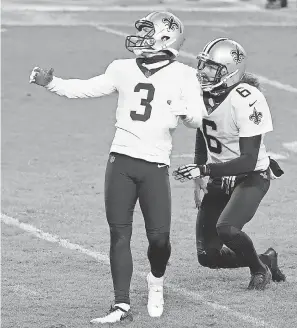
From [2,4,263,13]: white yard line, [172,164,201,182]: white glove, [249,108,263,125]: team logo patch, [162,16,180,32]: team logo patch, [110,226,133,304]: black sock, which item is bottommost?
[2,4,263,13]: white yard line

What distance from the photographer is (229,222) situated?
7.44 metres

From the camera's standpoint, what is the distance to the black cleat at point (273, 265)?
783 centimetres

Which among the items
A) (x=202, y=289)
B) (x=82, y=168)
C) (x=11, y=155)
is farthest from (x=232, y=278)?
(x=11, y=155)

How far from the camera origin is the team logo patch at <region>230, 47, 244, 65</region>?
7.46 metres

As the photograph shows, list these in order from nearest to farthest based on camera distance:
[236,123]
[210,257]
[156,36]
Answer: [156,36] → [236,123] → [210,257]

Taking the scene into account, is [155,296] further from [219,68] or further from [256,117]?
[219,68]

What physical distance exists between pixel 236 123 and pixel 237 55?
454mm

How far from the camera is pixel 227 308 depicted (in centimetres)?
727

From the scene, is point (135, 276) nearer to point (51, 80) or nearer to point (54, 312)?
point (54, 312)

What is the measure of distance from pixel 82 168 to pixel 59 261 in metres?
3.42

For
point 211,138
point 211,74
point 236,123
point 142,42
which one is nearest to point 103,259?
point 211,138

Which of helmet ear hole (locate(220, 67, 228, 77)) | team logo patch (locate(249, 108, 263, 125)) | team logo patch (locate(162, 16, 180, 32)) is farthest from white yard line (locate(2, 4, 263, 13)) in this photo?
team logo patch (locate(162, 16, 180, 32))

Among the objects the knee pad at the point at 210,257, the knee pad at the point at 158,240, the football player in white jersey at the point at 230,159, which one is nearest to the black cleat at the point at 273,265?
the football player in white jersey at the point at 230,159

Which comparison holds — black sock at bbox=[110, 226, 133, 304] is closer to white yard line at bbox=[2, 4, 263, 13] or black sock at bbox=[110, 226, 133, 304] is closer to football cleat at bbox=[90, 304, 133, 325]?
football cleat at bbox=[90, 304, 133, 325]
